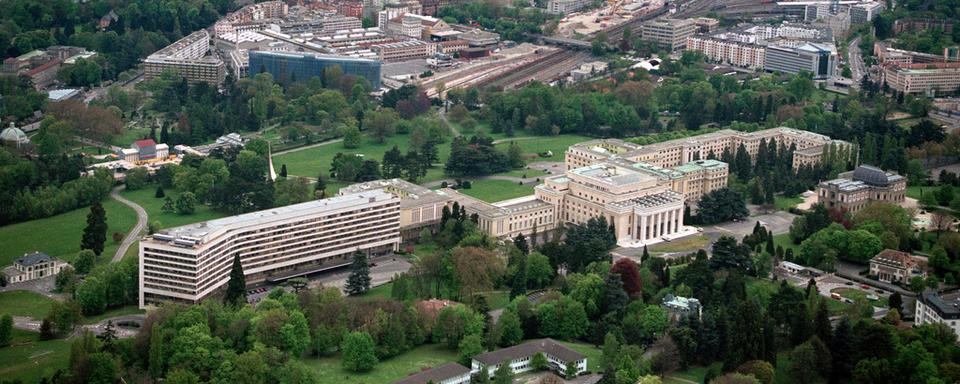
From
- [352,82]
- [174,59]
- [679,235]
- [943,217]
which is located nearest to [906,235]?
[943,217]

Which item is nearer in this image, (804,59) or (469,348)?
(469,348)

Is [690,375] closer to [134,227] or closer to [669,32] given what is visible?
[134,227]

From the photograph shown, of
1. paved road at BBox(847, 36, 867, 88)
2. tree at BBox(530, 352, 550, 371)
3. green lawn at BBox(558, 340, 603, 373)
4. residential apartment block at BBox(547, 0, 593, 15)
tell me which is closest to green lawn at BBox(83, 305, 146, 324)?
tree at BBox(530, 352, 550, 371)

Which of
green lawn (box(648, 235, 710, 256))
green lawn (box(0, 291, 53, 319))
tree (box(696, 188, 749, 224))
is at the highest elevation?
tree (box(696, 188, 749, 224))

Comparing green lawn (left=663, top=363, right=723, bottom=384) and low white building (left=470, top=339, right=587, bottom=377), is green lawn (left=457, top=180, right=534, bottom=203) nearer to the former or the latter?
low white building (left=470, top=339, right=587, bottom=377)

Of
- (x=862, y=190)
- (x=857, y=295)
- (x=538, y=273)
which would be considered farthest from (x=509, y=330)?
(x=862, y=190)
